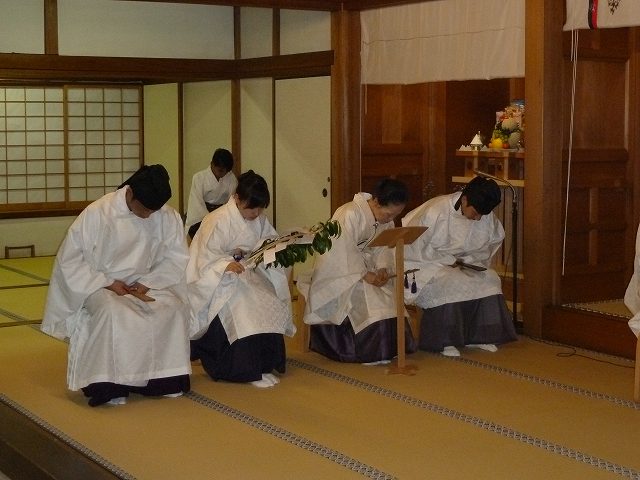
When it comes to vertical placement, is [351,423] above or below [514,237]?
below

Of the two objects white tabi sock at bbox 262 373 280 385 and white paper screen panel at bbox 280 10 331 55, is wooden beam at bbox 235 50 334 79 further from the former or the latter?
white tabi sock at bbox 262 373 280 385

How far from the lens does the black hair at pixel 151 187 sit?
493 centimetres

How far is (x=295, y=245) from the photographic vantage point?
5.41 m

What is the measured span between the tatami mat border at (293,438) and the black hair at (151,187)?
37.7 inches

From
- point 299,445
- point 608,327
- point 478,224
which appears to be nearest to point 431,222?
point 478,224

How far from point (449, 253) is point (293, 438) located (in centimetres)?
218

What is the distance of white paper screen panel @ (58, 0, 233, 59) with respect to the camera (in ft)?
28.1

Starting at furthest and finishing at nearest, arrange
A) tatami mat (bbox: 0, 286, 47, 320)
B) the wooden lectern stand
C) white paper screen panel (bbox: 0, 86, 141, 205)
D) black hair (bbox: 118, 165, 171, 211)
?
white paper screen panel (bbox: 0, 86, 141, 205), tatami mat (bbox: 0, 286, 47, 320), the wooden lectern stand, black hair (bbox: 118, 165, 171, 211)

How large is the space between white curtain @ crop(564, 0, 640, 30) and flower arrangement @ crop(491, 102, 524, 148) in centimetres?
131

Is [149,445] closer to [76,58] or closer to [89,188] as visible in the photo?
[76,58]

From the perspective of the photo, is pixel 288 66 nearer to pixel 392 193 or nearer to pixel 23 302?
pixel 23 302

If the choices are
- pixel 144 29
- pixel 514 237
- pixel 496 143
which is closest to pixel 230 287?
pixel 514 237

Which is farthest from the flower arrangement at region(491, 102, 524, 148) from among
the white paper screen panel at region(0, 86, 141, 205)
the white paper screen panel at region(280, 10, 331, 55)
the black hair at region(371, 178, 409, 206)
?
the white paper screen panel at region(0, 86, 141, 205)

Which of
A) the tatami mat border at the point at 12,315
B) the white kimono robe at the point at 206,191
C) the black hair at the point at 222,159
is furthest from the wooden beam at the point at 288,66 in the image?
the tatami mat border at the point at 12,315
